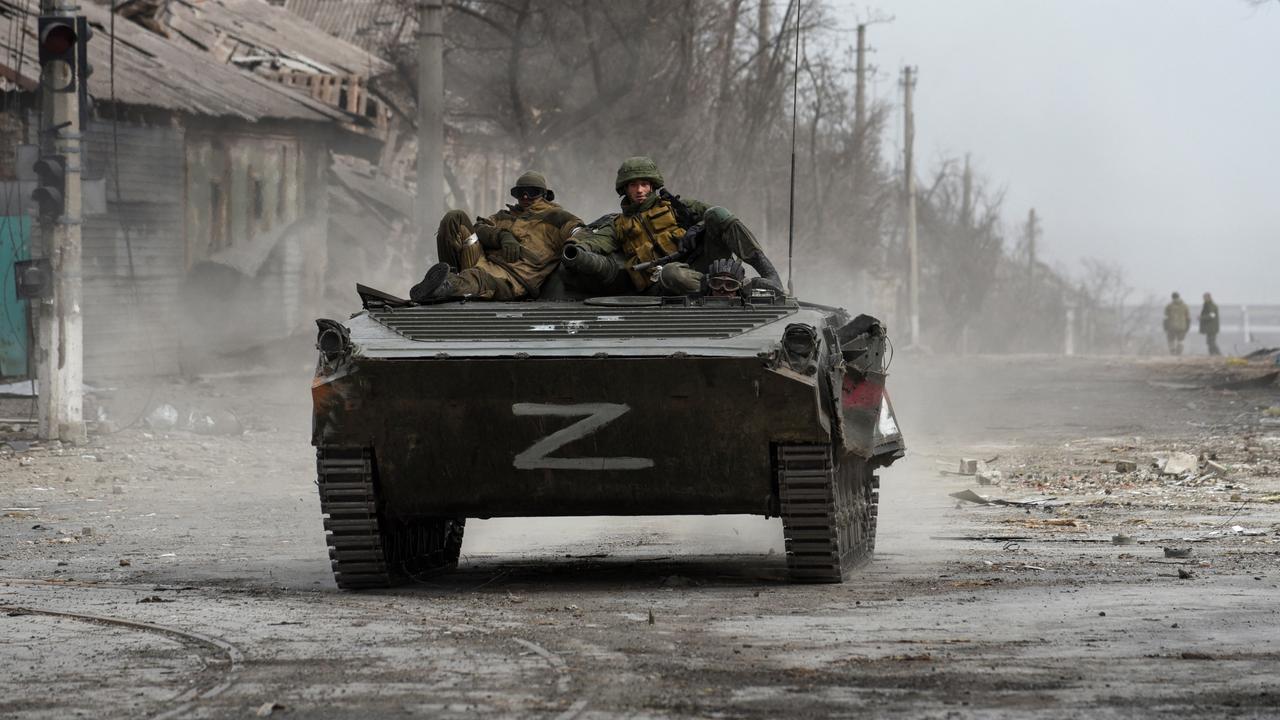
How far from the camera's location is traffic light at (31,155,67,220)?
1759 centimetres

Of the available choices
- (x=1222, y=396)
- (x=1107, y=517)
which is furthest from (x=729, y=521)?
(x=1222, y=396)

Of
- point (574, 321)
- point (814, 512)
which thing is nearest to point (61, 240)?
point (574, 321)

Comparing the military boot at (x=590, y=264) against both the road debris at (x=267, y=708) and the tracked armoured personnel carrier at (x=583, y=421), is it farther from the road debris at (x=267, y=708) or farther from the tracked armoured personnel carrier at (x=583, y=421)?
the road debris at (x=267, y=708)

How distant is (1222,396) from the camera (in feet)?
85.1

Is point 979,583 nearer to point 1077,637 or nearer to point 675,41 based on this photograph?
point 1077,637

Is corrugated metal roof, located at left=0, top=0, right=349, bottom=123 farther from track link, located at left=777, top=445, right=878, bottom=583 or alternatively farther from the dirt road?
track link, located at left=777, top=445, right=878, bottom=583

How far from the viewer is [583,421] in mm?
8656

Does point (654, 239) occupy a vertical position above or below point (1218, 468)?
above

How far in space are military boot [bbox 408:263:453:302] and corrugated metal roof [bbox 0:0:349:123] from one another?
14523 mm

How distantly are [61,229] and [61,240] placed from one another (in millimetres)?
97

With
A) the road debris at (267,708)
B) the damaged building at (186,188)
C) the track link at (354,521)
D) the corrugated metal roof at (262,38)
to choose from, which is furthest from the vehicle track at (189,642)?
the corrugated metal roof at (262,38)

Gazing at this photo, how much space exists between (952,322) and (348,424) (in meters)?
66.2

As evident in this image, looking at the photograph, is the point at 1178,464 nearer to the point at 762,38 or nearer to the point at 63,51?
the point at 63,51

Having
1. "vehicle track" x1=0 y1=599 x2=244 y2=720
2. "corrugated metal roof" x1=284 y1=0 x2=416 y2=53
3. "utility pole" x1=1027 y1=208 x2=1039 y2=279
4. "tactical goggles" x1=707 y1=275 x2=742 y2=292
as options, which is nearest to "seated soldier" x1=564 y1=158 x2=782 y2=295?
"tactical goggles" x1=707 y1=275 x2=742 y2=292
